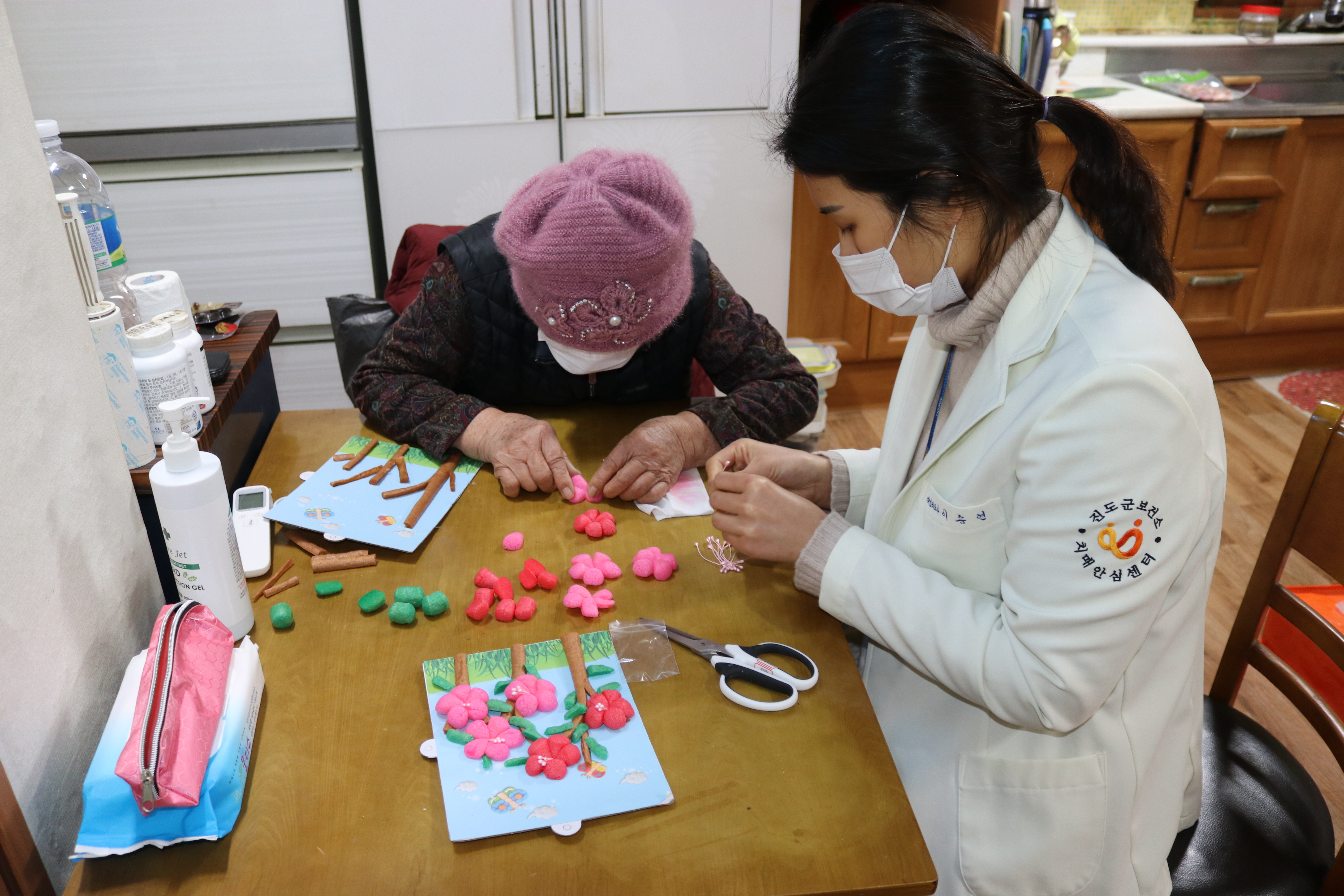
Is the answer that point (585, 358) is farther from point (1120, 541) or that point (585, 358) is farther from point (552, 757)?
point (1120, 541)

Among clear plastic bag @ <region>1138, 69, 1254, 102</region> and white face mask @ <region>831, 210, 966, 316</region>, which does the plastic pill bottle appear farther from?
clear plastic bag @ <region>1138, 69, 1254, 102</region>

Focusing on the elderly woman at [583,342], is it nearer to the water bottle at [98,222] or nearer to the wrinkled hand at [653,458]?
the wrinkled hand at [653,458]

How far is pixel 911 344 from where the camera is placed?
1.24m

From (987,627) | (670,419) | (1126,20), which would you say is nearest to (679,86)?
(670,419)

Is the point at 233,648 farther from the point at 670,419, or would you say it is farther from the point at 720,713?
the point at 670,419

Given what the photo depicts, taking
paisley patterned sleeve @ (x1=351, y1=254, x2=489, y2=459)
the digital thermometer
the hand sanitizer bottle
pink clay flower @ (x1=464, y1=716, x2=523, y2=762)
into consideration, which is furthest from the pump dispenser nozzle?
paisley patterned sleeve @ (x1=351, y1=254, x2=489, y2=459)

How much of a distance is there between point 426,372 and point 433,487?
1.13 ft

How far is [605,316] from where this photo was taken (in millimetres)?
1309

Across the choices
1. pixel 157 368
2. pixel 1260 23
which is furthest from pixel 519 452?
pixel 1260 23

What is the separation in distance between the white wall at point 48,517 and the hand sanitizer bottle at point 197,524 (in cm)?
6

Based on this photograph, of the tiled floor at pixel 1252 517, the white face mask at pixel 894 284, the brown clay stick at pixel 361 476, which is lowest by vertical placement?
the tiled floor at pixel 1252 517

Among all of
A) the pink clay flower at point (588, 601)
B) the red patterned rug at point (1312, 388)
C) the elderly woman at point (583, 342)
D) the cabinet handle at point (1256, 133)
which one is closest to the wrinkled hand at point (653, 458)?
the elderly woman at point (583, 342)

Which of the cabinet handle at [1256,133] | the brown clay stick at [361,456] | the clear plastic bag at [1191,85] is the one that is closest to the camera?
the brown clay stick at [361,456]

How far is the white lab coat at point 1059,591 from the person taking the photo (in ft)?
2.69
